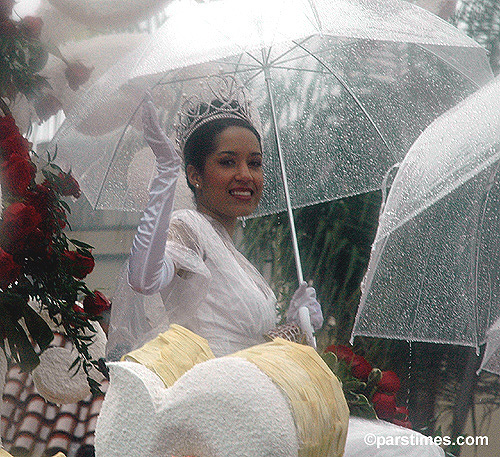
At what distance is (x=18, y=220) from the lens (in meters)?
1.61

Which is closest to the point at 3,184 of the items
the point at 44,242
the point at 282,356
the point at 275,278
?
the point at 44,242

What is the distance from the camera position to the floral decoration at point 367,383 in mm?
2320

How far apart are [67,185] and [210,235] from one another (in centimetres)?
38

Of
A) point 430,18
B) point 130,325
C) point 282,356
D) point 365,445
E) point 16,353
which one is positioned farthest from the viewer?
point 430,18

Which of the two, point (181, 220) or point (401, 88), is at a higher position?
point (401, 88)

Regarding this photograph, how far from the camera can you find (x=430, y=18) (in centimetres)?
202

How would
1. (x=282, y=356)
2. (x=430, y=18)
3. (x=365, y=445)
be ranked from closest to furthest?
(x=282, y=356) → (x=365, y=445) → (x=430, y=18)

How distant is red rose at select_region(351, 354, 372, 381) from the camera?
239cm

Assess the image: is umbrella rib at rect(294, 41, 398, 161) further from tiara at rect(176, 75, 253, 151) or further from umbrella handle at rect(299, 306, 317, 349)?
umbrella handle at rect(299, 306, 317, 349)

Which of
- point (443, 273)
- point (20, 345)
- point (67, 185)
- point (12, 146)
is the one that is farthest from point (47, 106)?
point (443, 273)

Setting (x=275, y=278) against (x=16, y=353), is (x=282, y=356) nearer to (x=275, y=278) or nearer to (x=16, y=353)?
(x=16, y=353)

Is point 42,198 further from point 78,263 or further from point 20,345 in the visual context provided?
point 20,345

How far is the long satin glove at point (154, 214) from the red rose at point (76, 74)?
525 mm

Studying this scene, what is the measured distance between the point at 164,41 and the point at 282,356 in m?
0.93
